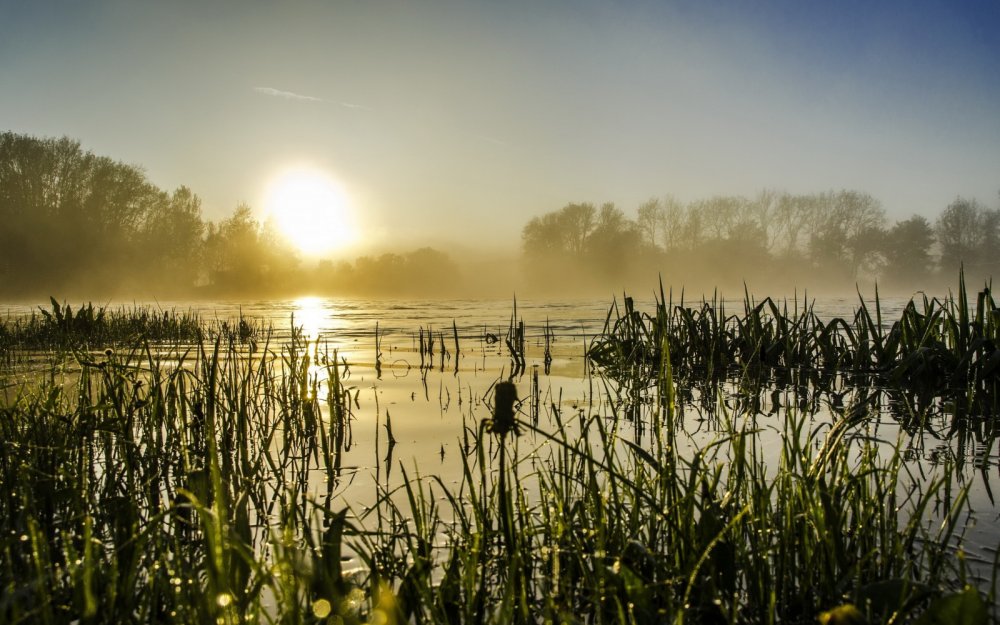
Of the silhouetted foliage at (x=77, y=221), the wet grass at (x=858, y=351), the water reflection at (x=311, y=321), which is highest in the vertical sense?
the silhouetted foliage at (x=77, y=221)

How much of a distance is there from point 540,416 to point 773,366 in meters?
3.49

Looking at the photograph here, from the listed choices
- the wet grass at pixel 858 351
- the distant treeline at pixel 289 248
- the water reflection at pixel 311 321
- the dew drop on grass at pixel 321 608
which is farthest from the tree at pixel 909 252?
the dew drop on grass at pixel 321 608

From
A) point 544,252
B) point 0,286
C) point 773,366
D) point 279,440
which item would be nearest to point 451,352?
point 773,366

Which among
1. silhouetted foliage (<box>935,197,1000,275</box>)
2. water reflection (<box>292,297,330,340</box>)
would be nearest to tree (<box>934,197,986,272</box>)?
silhouetted foliage (<box>935,197,1000,275</box>)

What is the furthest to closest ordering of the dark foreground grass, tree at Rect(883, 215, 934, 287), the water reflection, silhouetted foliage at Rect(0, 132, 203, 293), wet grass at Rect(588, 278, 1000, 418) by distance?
tree at Rect(883, 215, 934, 287) → silhouetted foliage at Rect(0, 132, 203, 293) → the water reflection → wet grass at Rect(588, 278, 1000, 418) → the dark foreground grass

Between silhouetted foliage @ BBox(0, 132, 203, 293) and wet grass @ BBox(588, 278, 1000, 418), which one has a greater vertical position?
silhouetted foliage @ BBox(0, 132, 203, 293)

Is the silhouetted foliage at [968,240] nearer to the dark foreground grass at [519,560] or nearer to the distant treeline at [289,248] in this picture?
the distant treeline at [289,248]

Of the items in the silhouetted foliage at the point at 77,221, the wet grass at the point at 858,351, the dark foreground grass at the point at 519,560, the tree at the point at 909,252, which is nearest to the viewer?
the dark foreground grass at the point at 519,560

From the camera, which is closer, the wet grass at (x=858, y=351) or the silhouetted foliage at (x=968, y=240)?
the wet grass at (x=858, y=351)

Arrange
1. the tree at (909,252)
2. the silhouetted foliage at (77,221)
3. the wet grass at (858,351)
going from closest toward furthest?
the wet grass at (858,351), the silhouetted foliage at (77,221), the tree at (909,252)

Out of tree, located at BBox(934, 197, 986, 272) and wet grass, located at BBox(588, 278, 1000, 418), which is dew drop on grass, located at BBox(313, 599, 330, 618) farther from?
tree, located at BBox(934, 197, 986, 272)

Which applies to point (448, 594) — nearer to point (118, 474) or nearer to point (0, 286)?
point (118, 474)

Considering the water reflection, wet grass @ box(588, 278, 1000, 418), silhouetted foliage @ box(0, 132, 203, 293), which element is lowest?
the water reflection

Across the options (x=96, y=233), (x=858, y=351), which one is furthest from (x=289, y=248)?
(x=858, y=351)
